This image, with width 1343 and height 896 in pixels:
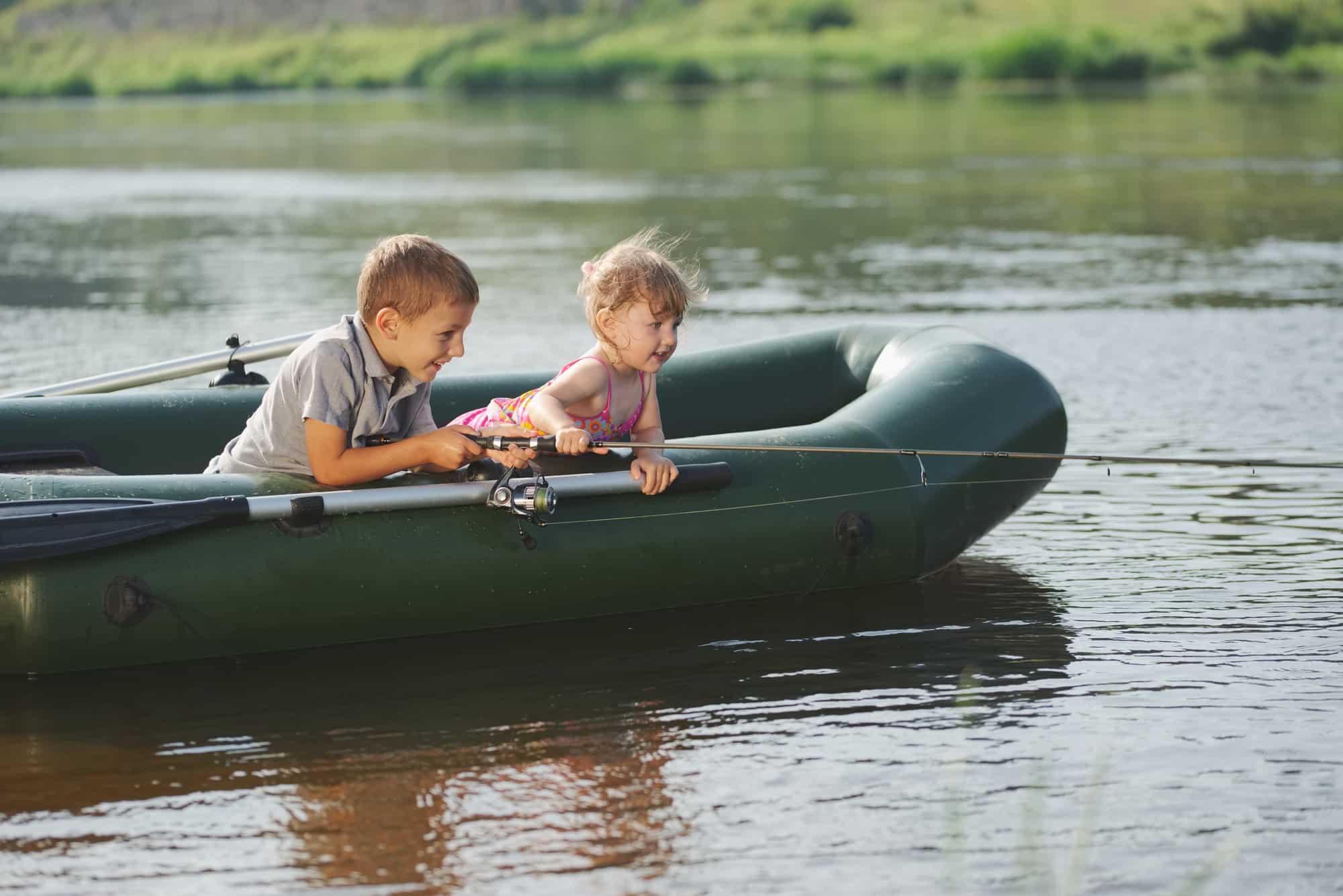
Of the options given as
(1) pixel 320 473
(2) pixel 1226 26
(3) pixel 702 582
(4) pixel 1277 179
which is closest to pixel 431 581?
(1) pixel 320 473

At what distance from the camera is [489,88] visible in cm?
5369

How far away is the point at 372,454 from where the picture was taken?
4426 mm

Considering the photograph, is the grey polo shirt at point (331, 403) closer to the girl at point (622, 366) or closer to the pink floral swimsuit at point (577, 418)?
the pink floral swimsuit at point (577, 418)

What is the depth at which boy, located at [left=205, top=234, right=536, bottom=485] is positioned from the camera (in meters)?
4.27

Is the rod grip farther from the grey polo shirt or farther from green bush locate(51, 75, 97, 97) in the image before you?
green bush locate(51, 75, 97, 97)

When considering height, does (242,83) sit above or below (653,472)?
above

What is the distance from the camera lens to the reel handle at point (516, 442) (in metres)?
4.43

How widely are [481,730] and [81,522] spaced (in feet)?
3.36

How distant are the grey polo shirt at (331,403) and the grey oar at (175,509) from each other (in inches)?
6.0

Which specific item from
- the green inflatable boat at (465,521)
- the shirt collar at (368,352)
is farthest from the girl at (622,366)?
the shirt collar at (368,352)

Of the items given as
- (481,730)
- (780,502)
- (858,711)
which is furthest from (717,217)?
(481,730)

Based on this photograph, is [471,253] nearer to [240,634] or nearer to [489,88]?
[240,634]

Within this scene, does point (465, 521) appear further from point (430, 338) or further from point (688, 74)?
point (688, 74)

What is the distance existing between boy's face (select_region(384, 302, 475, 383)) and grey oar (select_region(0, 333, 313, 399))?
4.83 feet
